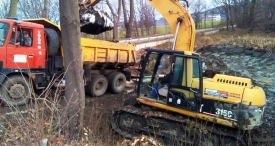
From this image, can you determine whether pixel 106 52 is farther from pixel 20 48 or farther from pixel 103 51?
pixel 20 48

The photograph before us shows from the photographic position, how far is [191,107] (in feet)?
19.2

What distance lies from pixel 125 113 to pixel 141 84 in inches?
28.2

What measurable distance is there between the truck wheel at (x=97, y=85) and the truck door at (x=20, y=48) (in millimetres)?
2040

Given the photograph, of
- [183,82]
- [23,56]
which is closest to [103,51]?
[23,56]

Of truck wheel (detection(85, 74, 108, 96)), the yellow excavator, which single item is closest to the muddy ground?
truck wheel (detection(85, 74, 108, 96))

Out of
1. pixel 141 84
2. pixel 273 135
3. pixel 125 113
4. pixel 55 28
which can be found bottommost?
pixel 273 135

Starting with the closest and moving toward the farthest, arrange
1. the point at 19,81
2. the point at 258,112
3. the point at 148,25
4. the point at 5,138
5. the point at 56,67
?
the point at 5,138, the point at 258,112, the point at 19,81, the point at 56,67, the point at 148,25

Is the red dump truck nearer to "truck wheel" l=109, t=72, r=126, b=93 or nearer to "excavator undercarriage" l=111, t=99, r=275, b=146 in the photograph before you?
"truck wheel" l=109, t=72, r=126, b=93

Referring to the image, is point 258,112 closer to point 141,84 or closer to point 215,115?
point 215,115

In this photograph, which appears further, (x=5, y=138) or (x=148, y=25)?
(x=148, y=25)

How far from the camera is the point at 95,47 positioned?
9.12 m

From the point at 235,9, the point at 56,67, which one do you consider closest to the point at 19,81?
the point at 56,67

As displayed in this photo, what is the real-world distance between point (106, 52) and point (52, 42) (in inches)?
72.3

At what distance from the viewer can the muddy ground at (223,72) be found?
603 centimetres
